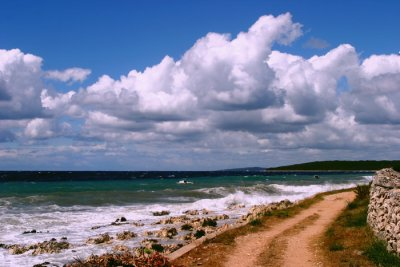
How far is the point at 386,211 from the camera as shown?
594 inches

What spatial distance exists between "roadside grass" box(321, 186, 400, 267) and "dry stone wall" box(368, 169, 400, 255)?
0.30m

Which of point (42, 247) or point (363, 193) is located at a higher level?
point (363, 193)

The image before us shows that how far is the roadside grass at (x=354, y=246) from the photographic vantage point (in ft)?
44.2

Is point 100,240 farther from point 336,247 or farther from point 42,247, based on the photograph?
point 336,247

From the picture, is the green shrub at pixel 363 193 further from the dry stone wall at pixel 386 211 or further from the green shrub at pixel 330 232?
the dry stone wall at pixel 386 211

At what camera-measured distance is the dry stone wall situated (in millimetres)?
13905

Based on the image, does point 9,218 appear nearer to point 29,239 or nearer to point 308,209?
point 29,239

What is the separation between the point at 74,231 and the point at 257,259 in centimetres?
1291

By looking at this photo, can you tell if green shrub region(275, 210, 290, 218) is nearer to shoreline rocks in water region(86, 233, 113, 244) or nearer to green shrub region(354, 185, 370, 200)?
green shrub region(354, 185, 370, 200)

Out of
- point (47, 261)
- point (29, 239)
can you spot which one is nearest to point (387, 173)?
point (47, 261)

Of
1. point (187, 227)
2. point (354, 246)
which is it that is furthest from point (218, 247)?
point (187, 227)

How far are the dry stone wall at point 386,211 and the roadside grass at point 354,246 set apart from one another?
302mm

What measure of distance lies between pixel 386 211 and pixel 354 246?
5.46 feet

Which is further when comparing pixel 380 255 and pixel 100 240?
pixel 100 240
